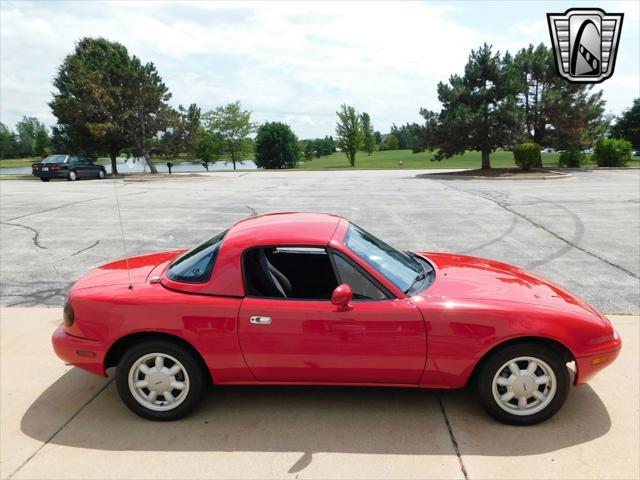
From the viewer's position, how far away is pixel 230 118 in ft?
229

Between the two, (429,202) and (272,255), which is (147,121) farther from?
(272,255)

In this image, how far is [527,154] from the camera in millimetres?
27672

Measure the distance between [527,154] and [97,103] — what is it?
27.2 metres

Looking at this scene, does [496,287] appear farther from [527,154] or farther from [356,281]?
[527,154]

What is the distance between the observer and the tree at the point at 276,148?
6247cm

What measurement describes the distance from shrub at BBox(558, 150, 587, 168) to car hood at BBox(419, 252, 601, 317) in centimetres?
3372

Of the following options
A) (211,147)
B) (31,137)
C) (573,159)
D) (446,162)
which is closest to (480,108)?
(573,159)

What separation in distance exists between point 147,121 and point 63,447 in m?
33.0

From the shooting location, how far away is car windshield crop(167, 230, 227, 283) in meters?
3.42

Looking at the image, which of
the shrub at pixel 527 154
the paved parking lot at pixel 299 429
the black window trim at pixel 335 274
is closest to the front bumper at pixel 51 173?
the paved parking lot at pixel 299 429

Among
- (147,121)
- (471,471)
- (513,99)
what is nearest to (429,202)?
(471,471)

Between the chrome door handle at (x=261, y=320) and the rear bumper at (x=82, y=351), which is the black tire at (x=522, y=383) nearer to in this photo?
the chrome door handle at (x=261, y=320)

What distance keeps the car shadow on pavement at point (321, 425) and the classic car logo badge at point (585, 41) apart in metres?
5.46

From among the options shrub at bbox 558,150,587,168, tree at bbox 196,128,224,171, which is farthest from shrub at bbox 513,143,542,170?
tree at bbox 196,128,224,171
